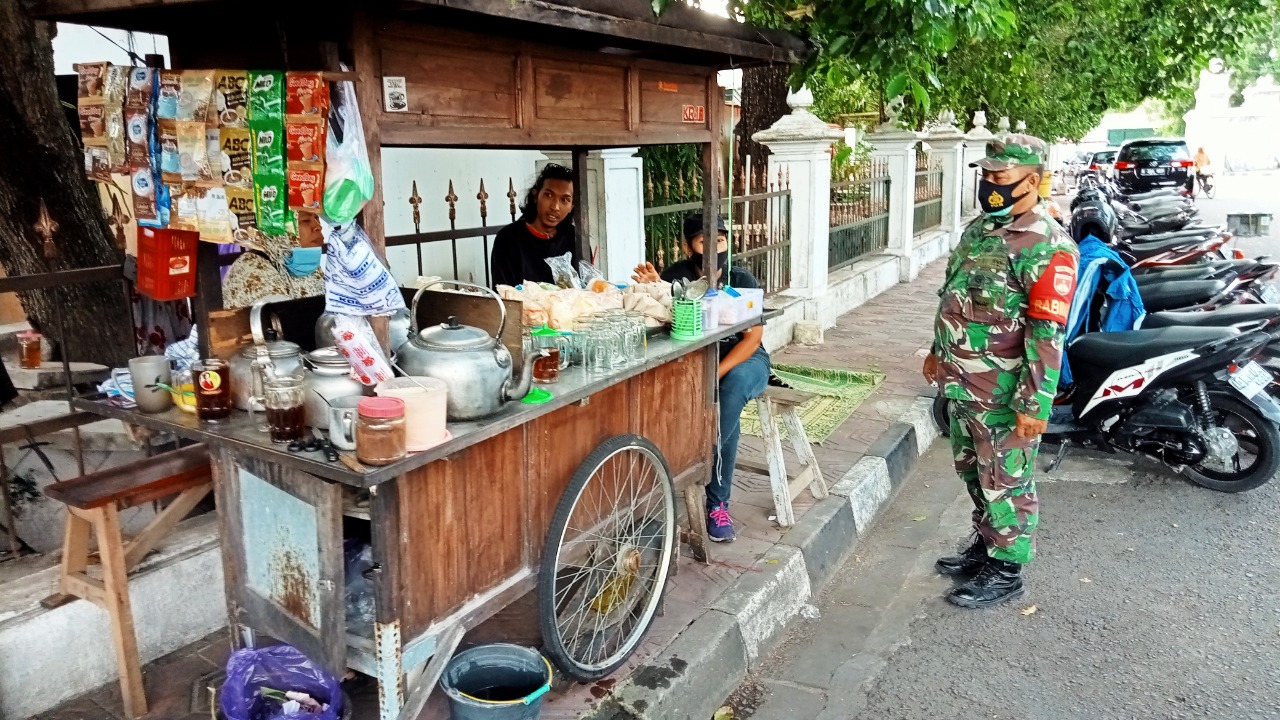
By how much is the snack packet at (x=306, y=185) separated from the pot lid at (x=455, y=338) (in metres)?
0.47

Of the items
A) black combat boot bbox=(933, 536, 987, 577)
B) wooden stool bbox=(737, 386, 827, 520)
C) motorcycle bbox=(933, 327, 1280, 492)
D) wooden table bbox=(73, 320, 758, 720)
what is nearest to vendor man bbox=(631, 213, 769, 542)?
wooden stool bbox=(737, 386, 827, 520)

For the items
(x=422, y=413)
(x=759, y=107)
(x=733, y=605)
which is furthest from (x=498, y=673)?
(x=759, y=107)

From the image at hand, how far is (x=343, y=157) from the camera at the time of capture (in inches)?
95.3

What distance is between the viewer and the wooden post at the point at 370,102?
2.41 m

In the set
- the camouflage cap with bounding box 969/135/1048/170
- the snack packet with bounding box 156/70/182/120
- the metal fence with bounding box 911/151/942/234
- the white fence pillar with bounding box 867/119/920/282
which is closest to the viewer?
the snack packet with bounding box 156/70/182/120

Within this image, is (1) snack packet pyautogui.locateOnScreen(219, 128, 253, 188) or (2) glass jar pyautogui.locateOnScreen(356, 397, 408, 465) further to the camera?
(1) snack packet pyautogui.locateOnScreen(219, 128, 253, 188)

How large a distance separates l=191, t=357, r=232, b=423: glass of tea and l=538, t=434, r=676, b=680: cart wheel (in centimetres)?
106

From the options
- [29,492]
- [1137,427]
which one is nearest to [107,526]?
[29,492]

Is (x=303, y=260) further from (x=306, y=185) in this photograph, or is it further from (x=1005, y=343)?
(x=1005, y=343)

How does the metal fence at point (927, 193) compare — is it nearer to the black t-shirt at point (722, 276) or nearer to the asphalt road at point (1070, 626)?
the asphalt road at point (1070, 626)

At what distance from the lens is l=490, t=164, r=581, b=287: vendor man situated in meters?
4.66

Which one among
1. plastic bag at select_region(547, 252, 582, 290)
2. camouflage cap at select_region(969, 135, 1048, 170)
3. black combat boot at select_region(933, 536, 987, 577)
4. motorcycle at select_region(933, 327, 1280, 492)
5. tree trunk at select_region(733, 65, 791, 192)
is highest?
tree trunk at select_region(733, 65, 791, 192)

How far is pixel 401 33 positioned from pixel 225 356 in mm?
1159

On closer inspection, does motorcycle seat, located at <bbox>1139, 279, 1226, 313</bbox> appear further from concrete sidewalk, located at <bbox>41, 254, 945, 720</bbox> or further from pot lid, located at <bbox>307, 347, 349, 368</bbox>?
pot lid, located at <bbox>307, 347, 349, 368</bbox>
